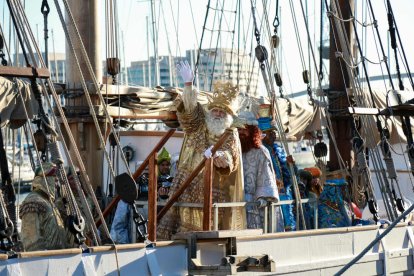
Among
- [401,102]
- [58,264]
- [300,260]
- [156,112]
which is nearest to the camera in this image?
[58,264]

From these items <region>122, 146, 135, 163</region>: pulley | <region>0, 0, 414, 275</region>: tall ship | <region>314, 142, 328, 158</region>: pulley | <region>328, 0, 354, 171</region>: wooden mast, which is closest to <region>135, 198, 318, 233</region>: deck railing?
<region>0, 0, 414, 275</region>: tall ship

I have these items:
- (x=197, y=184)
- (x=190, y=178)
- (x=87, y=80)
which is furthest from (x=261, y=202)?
(x=87, y=80)

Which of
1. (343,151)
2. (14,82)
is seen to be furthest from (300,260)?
(343,151)

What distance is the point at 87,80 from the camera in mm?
12250

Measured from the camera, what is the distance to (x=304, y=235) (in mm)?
9531

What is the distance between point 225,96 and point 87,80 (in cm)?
316

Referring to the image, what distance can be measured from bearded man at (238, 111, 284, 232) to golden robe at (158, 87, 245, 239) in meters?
0.20

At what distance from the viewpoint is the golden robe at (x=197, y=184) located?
9.47 metres

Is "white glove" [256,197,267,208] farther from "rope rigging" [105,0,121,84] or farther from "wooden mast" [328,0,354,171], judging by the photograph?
"wooden mast" [328,0,354,171]

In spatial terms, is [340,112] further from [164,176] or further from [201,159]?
[201,159]

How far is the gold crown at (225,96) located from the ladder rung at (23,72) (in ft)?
6.87

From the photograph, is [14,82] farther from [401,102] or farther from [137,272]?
[401,102]

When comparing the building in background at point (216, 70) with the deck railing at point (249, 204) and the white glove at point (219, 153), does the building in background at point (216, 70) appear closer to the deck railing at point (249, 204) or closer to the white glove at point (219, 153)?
the deck railing at point (249, 204)

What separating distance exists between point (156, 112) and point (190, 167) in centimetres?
276
